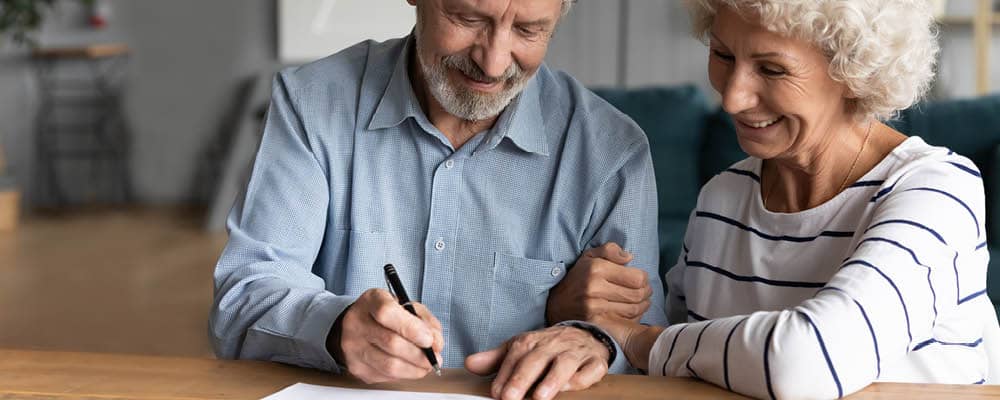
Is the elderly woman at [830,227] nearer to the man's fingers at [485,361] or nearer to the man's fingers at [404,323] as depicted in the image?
the man's fingers at [485,361]

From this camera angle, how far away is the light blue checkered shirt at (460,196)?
167 cm

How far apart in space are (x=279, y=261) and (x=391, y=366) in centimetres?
42

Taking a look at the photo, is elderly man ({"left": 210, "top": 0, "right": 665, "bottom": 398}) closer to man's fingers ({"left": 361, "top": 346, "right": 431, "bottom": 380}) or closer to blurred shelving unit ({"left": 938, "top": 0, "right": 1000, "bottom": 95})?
man's fingers ({"left": 361, "top": 346, "right": 431, "bottom": 380})

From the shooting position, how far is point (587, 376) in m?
1.24

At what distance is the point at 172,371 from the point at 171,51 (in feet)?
23.7

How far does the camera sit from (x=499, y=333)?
1.71 meters

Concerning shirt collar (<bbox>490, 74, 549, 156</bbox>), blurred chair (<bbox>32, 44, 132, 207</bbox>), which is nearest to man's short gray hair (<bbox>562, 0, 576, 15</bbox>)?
shirt collar (<bbox>490, 74, 549, 156</bbox>)

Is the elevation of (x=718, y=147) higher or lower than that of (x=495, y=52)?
lower

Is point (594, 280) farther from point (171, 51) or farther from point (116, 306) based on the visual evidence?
point (171, 51)

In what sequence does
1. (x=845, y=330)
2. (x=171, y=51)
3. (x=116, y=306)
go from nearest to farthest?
(x=845, y=330)
(x=116, y=306)
(x=171, y=51)

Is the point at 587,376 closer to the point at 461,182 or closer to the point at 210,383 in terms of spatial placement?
the point at 210,383

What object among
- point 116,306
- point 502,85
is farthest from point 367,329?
point 116,306

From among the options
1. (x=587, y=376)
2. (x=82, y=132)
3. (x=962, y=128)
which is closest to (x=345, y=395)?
(x=587, y=376)

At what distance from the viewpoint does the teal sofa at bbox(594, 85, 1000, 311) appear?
3697 mm
